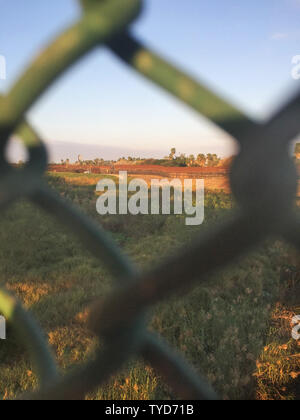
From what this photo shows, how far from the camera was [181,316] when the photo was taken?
3.03 metres

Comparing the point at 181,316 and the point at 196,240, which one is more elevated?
the point at 196,240

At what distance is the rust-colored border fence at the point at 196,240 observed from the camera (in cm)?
25

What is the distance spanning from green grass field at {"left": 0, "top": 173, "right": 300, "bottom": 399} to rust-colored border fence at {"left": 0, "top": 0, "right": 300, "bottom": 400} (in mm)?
223

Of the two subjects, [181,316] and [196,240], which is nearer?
[196,240]

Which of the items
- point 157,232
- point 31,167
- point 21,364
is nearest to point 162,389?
point 21,364

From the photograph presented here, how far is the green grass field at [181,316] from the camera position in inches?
84.2

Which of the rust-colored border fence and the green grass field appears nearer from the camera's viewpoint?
the rust-colored border fence

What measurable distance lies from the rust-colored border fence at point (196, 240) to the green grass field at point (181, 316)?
0.73 feet

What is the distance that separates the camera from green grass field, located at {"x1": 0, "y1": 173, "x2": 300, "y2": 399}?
2.14 meters

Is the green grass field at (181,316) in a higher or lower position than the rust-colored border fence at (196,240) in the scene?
lower

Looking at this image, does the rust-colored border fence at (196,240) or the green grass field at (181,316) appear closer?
Result: the rust-colored border fence at (196,240)

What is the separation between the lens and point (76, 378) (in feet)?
1.24

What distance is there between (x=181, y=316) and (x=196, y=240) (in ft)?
9.45
